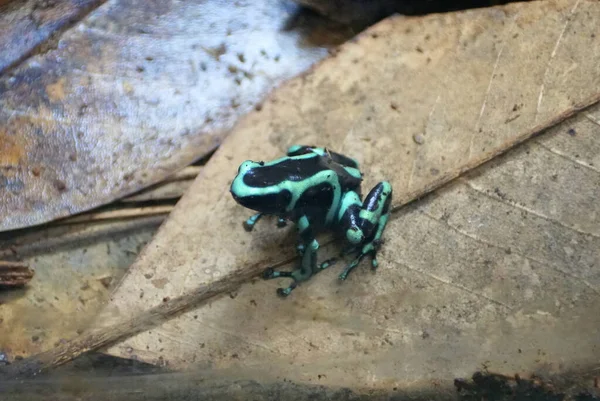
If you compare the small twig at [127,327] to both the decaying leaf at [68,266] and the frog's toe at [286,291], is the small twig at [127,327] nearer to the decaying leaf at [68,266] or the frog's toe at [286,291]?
the frog's toe at [286,291]

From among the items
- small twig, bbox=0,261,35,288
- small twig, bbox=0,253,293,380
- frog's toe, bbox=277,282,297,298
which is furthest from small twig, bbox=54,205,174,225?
frog's toe, bbox=277,282,297,298

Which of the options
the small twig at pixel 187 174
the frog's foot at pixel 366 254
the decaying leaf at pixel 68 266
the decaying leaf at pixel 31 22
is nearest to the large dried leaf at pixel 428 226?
the frog's foot at pixel 366 254

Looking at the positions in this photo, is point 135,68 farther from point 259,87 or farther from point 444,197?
point 444,197

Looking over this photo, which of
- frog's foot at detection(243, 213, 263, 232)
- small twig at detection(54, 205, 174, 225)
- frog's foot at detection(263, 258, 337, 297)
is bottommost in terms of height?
small twig at detection(54, 205, 174, 225)

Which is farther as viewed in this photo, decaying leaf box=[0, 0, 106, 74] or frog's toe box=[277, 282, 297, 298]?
decaying leaf box=[0, 0, 106, 74]

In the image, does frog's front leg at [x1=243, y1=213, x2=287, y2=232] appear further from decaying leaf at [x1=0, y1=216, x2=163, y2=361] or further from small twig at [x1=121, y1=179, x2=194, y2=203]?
decaying leaf at [x1=0, y1=216, x2=163, y2=361]

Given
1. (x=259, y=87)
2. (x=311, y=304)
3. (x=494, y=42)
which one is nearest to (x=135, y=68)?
(x=259, y=87)

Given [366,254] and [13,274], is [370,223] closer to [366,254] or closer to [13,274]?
[366,254]
